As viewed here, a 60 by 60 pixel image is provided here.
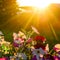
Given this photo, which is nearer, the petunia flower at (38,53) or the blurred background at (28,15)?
the petunia flower at (38,53)

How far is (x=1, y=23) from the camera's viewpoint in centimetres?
1580

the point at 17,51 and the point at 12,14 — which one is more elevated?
the point at 12,14

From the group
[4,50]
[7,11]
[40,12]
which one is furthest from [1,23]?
[4,50]

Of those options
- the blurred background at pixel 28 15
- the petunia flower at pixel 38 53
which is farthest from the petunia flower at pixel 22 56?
the blurred background at pixel 28 15

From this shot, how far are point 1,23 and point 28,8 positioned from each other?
74.9 inches

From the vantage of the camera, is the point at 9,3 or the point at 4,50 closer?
the point at 4,50

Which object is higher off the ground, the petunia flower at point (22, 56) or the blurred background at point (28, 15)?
the blurred background at point (28, 15)

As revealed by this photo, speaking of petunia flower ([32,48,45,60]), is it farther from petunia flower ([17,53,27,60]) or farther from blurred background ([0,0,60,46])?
blurred background ([0,0,60,46])

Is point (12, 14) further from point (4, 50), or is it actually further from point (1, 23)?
point (4, 50)

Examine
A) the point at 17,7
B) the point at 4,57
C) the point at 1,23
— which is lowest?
the point at 4,57

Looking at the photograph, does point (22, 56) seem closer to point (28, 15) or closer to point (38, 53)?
point (38, 53)

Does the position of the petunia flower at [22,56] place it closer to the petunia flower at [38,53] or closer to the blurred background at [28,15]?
the petunia flower at [38,53]

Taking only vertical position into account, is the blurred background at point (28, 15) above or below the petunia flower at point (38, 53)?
above

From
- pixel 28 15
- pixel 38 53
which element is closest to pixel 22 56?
pixel 38 53
